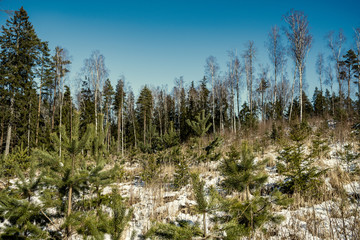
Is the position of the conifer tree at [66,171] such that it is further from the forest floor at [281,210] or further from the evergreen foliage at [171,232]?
the evergreen foliage at [171,232]

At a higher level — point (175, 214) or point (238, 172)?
point (238, 172)

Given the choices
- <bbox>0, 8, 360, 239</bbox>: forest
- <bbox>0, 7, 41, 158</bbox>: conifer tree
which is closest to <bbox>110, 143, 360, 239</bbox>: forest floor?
<bbox>0, 8, 360, 239</bbox>: forest

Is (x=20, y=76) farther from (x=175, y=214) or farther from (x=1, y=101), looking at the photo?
(x=175, y=214)

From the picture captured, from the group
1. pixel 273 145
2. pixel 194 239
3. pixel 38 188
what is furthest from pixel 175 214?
pixel 273 145

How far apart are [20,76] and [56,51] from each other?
14.3 feet

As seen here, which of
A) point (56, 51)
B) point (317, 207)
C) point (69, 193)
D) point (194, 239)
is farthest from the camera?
point (56, 51)

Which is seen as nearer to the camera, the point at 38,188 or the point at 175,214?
the point at 38,188

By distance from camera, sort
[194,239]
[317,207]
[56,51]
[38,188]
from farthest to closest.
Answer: [56,51] → [317,207] → [38,188] → [194,239]

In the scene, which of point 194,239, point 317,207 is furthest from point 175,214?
point 317,207

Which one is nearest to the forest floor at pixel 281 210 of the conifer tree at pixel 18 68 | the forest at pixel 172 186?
the forest at pixel 172 186

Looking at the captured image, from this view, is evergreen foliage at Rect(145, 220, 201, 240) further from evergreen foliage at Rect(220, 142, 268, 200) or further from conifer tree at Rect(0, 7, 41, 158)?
conifer tree at Rect(0, 7, 41, 158)

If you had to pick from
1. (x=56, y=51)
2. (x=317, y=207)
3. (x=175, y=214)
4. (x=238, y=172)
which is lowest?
(x=175, y=214)

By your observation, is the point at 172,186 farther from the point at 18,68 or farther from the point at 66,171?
the point at 18,68

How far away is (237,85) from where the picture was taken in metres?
19.5
